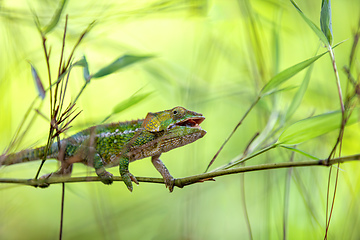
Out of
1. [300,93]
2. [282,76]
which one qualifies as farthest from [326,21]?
[300,93]

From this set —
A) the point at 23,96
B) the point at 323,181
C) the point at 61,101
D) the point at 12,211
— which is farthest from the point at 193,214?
the point at 23,96

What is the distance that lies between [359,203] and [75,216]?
1.59m

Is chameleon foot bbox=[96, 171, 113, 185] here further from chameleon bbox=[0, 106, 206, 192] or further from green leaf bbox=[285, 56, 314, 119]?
green leaf bbox=[285, 56, 314, 119]

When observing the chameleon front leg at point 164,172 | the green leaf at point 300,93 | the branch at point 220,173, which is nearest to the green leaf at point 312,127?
the branch at point 220,173

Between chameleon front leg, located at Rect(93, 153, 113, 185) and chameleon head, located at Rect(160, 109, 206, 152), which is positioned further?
chameleon head, located at Rect(160, 109, 206, 152)

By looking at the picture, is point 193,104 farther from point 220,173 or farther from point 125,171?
point 220,173

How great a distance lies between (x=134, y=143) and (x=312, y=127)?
475 millimetres

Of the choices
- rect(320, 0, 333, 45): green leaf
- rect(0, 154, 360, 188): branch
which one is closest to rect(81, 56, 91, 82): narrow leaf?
rect(0, 154, 360, 188): branch

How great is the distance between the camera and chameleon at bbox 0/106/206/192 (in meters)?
0.85

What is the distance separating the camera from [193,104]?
3.57 feet

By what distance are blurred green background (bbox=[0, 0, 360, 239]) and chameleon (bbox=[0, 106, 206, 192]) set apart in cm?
5

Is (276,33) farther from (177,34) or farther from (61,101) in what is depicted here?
(177,34)

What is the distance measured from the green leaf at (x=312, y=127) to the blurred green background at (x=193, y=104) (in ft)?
0.57

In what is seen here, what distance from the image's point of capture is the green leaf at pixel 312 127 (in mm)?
511
